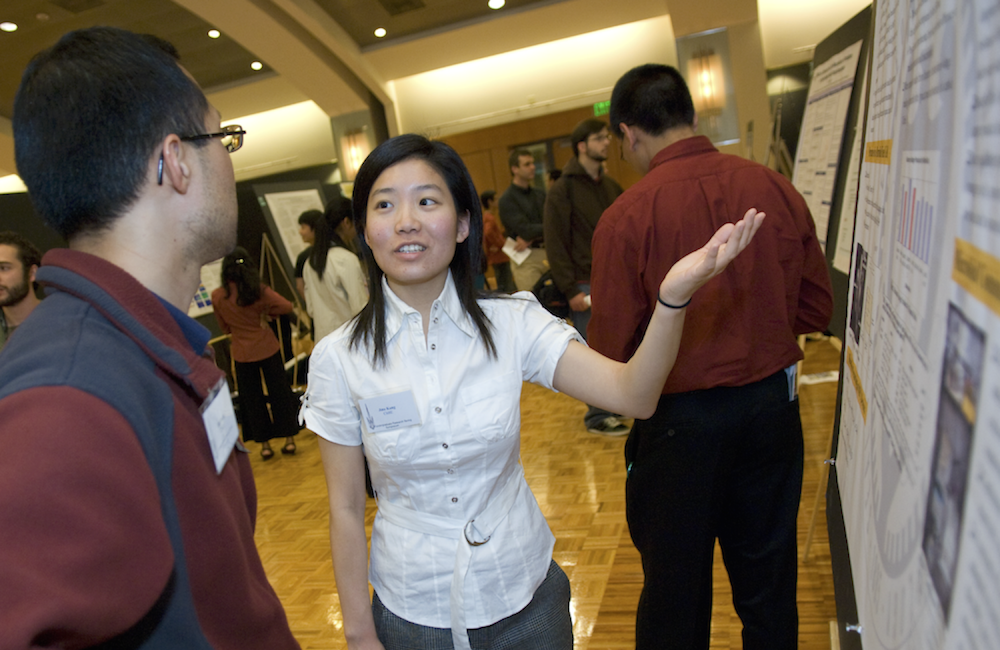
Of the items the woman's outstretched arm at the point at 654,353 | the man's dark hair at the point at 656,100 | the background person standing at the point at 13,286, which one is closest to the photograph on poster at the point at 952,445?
the woman's outstretched arm at the point at 654,353

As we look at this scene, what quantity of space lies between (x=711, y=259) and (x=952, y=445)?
26.0 inches

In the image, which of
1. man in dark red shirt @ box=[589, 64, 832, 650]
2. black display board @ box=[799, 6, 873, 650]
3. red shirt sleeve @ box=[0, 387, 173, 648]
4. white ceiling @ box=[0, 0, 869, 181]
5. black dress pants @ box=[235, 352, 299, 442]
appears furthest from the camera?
white ceiling @ box=[0, 0, 869, 181]

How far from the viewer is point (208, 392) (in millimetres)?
883

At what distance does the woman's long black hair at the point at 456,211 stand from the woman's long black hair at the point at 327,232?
3.13 meters

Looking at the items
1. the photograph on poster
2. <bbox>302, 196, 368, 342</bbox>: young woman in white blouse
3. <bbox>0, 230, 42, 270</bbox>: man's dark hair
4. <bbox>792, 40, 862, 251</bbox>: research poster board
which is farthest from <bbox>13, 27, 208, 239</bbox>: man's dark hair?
<bbox>302, 196, 368, 342</bbox>: young woman in white blouse

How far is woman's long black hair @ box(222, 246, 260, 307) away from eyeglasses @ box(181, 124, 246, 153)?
3.97m

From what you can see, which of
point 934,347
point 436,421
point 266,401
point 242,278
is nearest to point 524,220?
point 242,278

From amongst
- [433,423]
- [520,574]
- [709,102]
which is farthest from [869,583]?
[709,102]

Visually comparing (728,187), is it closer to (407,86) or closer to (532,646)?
(532,646)

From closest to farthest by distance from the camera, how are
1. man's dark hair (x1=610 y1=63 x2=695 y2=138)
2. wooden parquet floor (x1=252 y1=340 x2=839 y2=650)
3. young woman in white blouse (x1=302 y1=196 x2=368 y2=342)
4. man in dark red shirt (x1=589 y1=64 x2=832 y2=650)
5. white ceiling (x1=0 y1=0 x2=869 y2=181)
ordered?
man in dark red shirt (x1=589 y1=64 x2=832 y2=650)
man's dark hair (x1=610 y1=63 x2=695 y2=138)
wooden parquet floor (x1=252 y1=340 x2=839 y2=650)
young woman in white blouse (x1=302 y1=196 x2=368 y2=342)
white ceiling (x1=0 y1=0 x2=869 y2=181)

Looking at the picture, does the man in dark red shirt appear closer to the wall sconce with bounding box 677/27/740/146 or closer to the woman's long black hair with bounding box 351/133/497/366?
the woman's long black hair with bounding box 351/133/497/366

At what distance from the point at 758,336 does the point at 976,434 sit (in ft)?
4.52

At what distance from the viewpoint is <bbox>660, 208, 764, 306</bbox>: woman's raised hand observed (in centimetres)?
112

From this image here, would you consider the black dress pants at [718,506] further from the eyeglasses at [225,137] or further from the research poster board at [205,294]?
the research poster board at [205,294]
